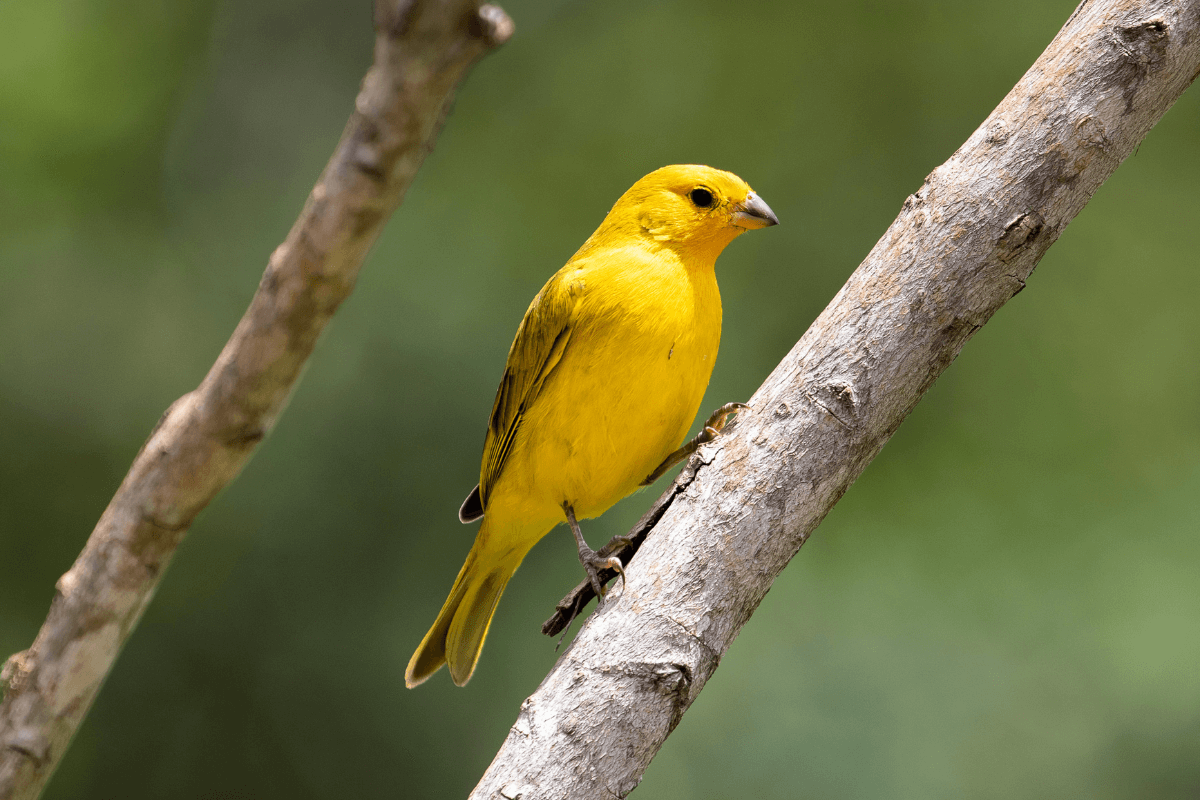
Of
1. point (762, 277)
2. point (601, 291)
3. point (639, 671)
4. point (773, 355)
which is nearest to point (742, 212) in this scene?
point (601, 291)

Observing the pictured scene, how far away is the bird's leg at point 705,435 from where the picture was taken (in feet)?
8.44

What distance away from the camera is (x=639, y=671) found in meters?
2.05

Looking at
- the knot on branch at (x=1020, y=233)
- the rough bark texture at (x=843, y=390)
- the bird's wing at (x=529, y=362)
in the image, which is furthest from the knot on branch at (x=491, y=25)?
the bird's wing at (x=529, y=362)

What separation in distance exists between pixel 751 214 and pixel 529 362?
2.85 ft

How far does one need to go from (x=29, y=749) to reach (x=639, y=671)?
181 centimetres

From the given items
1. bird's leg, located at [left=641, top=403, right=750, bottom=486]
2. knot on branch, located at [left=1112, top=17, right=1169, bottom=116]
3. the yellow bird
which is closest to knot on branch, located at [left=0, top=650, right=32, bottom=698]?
the yellow bird

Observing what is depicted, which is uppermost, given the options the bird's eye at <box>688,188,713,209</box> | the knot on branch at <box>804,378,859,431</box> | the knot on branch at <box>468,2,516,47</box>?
the bird's eye at <box>688,188,713,209</box>

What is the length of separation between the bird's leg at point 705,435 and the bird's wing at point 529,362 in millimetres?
468

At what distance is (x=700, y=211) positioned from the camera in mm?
3094

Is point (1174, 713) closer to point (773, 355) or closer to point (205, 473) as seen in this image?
point (773, 355)

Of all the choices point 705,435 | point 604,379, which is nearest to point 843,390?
point 705,435

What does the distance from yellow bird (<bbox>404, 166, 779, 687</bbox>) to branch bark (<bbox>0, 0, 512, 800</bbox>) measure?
0.89 m

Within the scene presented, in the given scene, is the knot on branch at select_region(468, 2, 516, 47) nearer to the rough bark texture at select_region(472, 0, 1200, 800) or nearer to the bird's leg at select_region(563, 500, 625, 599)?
the rough bark texture at select_region(472, 0, 1200, 800)

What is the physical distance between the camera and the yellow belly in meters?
2.84
